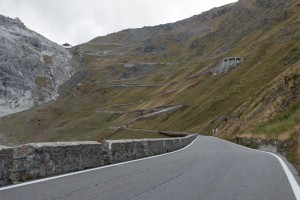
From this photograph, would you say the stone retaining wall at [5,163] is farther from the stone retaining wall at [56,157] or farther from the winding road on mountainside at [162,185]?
the winding road on mountainside at [162,185]

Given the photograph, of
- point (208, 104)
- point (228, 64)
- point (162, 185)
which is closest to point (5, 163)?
point (162, 185)

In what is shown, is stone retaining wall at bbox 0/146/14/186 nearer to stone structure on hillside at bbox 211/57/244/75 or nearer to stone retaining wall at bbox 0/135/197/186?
stone retaining wall at bbox 0/135/197/186

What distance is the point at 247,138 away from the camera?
138 feet

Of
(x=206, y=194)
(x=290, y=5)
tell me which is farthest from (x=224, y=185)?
(x=290, y=5)

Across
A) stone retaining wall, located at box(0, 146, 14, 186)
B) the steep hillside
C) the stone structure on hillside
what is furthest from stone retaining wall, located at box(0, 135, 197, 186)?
the stone structure on hillside

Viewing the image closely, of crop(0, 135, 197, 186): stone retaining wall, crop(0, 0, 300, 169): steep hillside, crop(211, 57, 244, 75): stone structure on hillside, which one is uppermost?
crop(211, 57, 244, 75): stone structure on hillside

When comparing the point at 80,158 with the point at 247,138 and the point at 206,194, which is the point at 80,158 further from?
the point at 247,138

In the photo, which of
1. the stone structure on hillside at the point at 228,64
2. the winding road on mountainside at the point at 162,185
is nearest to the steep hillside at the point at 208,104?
the stone structure on hillside at the point at 228,64

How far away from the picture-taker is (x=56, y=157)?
12.9 meters

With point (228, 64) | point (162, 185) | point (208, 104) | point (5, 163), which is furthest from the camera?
point (228, 64)

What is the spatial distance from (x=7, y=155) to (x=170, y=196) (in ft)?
14.3

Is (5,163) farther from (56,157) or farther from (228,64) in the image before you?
(228,64)

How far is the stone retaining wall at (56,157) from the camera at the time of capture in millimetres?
10654

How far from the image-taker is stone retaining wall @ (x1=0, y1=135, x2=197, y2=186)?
10.7 meters
